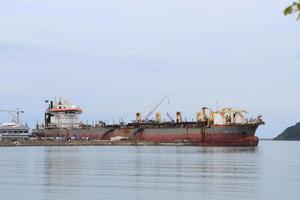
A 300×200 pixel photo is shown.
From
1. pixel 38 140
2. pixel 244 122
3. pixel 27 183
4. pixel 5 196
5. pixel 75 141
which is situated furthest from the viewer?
pixel 38 140

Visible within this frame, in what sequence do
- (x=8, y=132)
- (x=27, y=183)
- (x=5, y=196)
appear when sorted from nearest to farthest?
(x=5, y=196) < (x=27, y=183) < (x=8, y=132)

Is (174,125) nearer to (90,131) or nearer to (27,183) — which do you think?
(90,131)

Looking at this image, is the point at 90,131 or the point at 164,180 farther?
the point at 90,131

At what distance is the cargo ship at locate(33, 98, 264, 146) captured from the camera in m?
110

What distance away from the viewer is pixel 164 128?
4670 inches

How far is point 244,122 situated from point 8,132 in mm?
75111

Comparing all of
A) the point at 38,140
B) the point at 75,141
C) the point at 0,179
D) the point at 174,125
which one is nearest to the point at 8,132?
the point at 38,140

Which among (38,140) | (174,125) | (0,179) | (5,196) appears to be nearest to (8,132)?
(38,140)

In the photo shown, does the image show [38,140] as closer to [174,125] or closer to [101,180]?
[174,125]

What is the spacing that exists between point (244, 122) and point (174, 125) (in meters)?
14.9

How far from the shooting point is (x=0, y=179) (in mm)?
42469

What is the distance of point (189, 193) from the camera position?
3375cm

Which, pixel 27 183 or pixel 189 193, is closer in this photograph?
pixel 189 193

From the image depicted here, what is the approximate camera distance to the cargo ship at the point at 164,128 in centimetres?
10969
